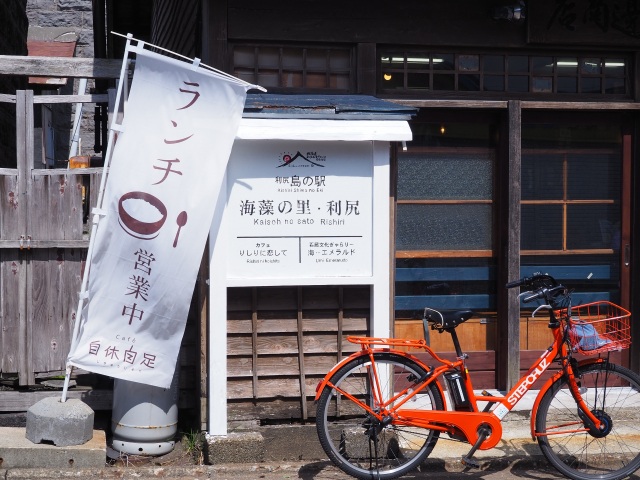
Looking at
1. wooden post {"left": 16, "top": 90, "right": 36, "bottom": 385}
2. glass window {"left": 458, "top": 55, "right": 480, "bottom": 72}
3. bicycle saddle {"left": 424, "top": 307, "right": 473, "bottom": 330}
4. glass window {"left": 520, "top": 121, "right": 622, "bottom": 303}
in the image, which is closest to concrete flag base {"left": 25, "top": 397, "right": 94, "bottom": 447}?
wooden post {"left": 16, "top": 90, "right": 36, "bottom": 385}

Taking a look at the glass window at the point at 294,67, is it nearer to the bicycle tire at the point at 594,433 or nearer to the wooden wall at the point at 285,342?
the wooden wall at the point at 285,342

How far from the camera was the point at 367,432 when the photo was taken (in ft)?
18.8

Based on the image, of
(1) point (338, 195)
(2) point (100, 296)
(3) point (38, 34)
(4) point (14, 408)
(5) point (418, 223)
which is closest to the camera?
(2) point (100, 296)

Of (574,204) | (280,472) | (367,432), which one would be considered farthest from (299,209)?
(574,204)

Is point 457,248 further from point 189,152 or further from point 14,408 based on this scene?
point 14,408

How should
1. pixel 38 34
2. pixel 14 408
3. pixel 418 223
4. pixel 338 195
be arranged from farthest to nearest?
1. pixel 38 34
2. pixel 418 223
3. pixel 14 408
4. pixel 338 195

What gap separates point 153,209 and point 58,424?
1703mm

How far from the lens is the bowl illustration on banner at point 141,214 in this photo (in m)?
5.96

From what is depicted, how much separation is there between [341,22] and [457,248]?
2.19 m

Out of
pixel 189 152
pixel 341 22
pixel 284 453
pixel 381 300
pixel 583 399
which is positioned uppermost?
pixel 341 22

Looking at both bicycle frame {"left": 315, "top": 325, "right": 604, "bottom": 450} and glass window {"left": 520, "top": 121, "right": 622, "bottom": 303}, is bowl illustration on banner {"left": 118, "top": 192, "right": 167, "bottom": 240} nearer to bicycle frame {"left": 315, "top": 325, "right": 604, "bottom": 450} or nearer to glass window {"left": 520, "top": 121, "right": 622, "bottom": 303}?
bicycle frame {"left": 315, "top": 325, "right": 604, "bottom": 450}

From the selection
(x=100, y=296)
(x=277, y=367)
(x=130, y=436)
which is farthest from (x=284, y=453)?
(x=100, y=296)

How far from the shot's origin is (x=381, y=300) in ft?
21.3

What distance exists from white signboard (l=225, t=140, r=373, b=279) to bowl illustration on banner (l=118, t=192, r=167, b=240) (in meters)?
0.55
